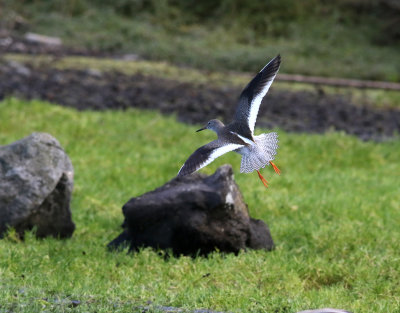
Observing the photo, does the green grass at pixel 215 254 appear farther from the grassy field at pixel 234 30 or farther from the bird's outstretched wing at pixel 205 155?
the grassy field at pixel 234 30

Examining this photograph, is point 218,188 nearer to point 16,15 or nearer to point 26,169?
point 26,169

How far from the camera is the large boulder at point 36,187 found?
741cm

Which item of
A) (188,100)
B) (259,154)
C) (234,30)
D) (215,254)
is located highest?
(259,154)

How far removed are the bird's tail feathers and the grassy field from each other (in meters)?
18.3

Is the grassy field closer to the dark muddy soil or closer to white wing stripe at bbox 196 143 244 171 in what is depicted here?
the dark muddy soil

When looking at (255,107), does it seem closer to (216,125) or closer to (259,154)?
(216,125)

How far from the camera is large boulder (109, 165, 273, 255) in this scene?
714 cm

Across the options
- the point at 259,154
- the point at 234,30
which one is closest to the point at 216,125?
the point at 259,154

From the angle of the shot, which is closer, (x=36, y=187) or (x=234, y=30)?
(x=36, y=187)

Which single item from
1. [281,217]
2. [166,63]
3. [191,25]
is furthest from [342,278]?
[191,25]

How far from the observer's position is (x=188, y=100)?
51.9ft

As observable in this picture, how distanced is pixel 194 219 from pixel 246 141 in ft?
11.3

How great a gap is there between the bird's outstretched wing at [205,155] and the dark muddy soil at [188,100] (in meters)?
10.4

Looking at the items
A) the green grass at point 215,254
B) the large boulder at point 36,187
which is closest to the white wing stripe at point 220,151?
the green grass at point 215,254
